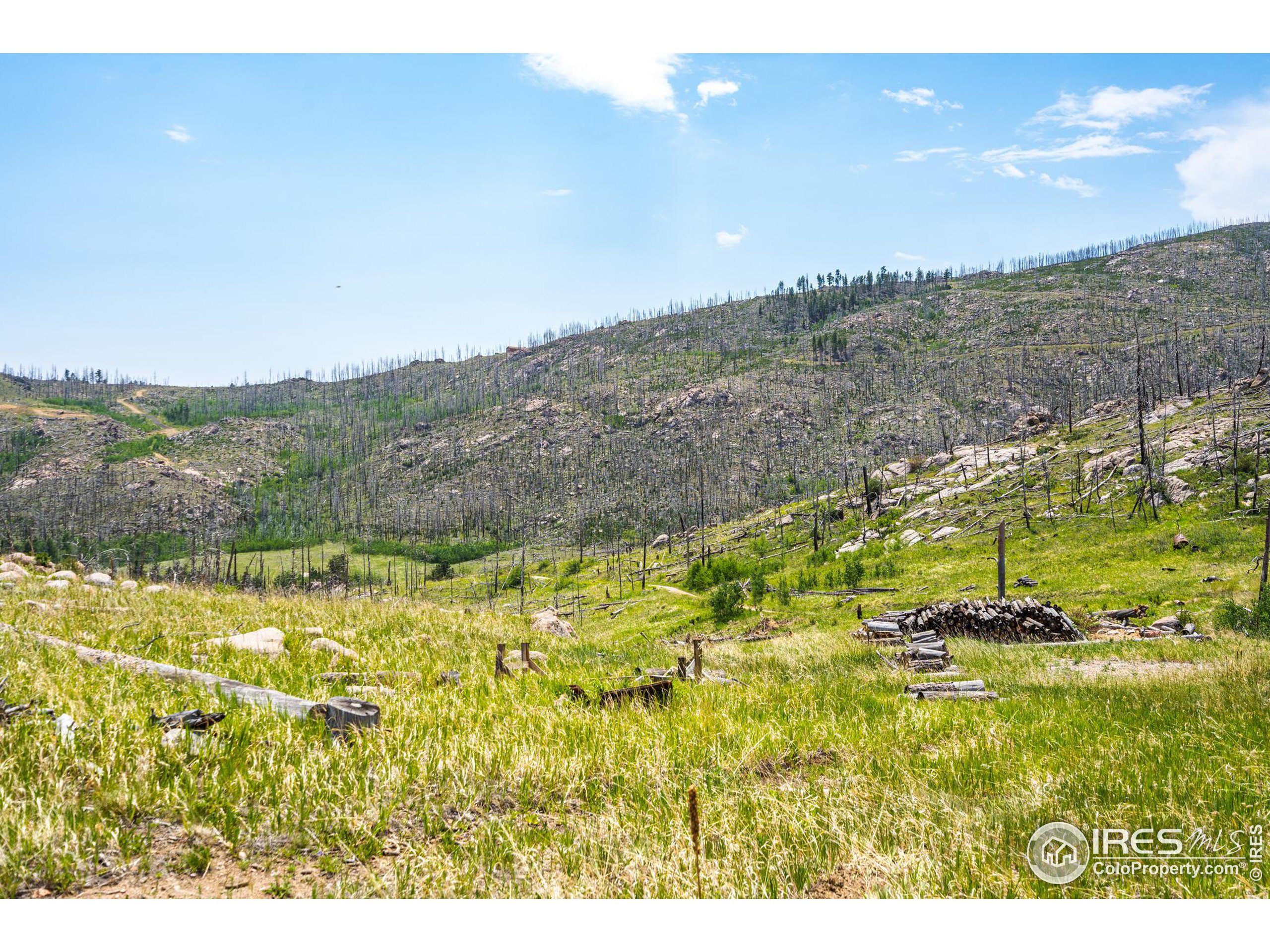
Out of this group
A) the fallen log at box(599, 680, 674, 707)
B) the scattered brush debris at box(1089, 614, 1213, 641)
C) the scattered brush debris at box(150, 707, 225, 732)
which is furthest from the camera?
the scattered brush debris at box(1089, 614, 1213, 641)

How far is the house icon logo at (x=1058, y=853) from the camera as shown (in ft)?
15.2

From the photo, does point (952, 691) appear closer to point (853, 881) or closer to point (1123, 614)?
point (853, 881)

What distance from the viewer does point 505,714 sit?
8.33m

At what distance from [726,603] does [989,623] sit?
70.5ft

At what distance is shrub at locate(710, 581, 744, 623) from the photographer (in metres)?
44.2

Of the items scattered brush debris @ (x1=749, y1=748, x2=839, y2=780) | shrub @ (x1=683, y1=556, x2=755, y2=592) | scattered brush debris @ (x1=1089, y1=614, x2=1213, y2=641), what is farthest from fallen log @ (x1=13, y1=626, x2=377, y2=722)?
shrub @ (x1=683, y1=556, x2=755, y2=592)

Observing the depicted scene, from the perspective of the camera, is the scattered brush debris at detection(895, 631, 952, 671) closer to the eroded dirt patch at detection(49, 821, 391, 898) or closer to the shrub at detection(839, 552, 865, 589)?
the eroded dirt patch at detection(49, 821, 391, 898)

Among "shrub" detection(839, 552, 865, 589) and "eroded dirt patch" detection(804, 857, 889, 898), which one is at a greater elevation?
"eroded dirt patch" detection(804, 857, 889, 898)

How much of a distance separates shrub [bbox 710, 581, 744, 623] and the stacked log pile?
707 inches

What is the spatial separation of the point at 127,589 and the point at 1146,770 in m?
22.2

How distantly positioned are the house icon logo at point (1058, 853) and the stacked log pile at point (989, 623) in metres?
19.6

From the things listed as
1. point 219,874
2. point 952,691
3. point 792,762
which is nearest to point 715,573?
point 952,691
